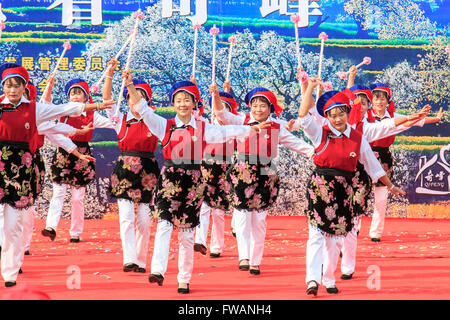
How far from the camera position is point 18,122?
428cm

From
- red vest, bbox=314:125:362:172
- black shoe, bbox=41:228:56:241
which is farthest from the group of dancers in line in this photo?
black shoe, bbox=41:228:56:241

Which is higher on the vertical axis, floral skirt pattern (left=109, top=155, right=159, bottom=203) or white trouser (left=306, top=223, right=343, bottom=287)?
floral skirt pattern (left=109, top=155, right=159, bottom=203)

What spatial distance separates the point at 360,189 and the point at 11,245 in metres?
2.63

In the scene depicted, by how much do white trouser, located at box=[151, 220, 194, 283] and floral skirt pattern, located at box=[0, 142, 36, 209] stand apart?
3.07ft

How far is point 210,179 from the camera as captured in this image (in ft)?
19.3

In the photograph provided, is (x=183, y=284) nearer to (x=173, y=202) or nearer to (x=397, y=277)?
(x=173, y=202)

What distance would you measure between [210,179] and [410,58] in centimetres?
391

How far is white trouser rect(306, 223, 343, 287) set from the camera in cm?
416

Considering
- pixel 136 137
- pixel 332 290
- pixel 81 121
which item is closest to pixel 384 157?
pixel 332 290

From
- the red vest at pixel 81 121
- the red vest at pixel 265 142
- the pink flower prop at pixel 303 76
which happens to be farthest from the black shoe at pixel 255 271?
the red vest at pixel 81 121

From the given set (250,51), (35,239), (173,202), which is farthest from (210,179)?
(250,51)

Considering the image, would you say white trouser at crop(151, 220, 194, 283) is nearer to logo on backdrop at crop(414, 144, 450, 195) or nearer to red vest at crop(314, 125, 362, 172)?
red vest at crop(314, 125, 362, 172)

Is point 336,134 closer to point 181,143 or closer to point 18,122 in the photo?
point 181,143

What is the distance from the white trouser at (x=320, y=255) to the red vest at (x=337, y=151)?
43 centimetres
